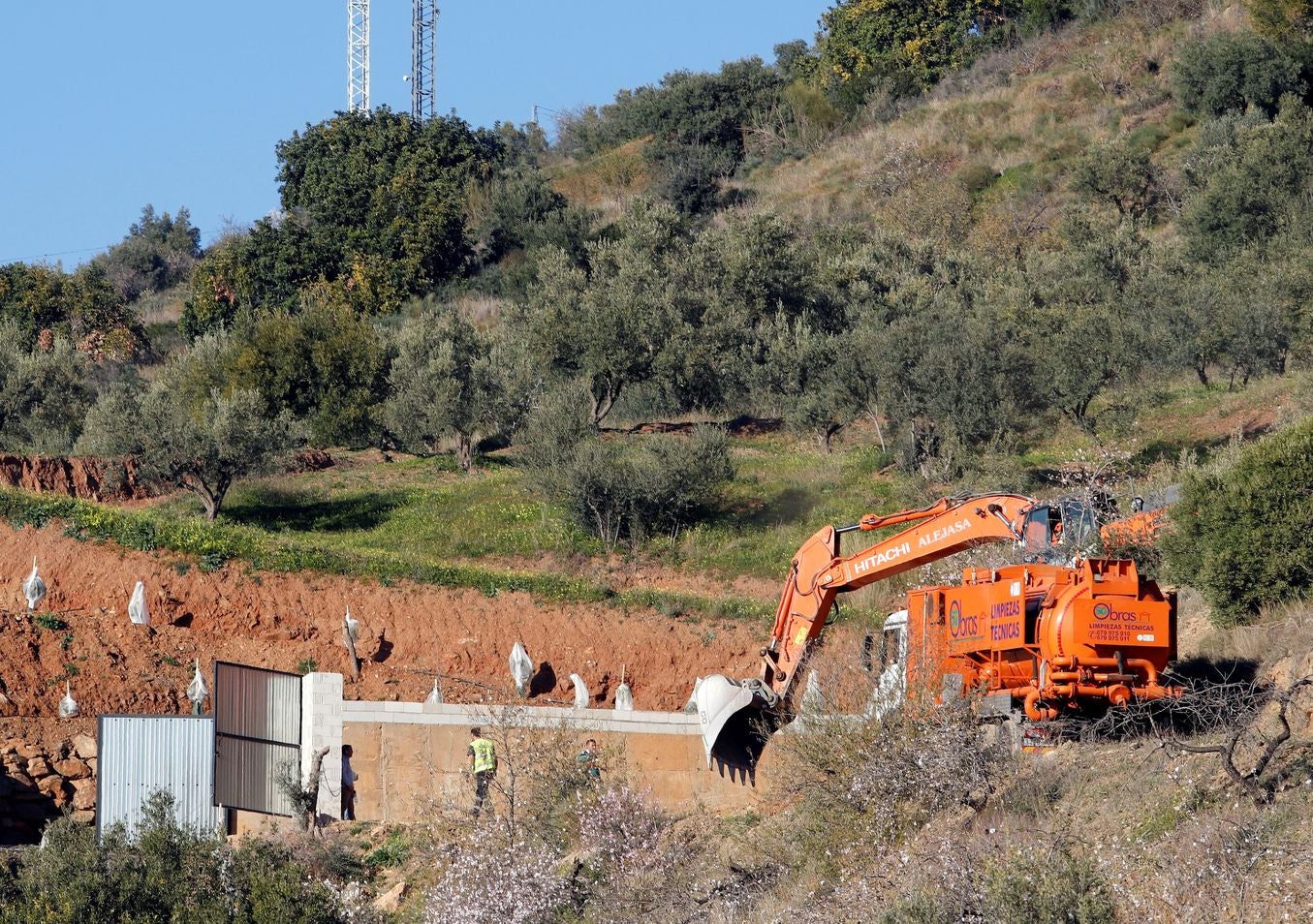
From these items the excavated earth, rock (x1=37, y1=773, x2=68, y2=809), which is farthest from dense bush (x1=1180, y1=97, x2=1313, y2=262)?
rock (x1=37, y1=773, x2=68, y2=809)

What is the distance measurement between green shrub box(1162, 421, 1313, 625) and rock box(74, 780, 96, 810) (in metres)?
14.9

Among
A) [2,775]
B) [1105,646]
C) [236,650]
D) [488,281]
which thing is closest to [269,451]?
[236,650]

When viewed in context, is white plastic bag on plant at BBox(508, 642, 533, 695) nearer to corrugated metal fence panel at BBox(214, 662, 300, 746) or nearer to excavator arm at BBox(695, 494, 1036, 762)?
excavator arm at BBox(695, 494, 1036, 762)

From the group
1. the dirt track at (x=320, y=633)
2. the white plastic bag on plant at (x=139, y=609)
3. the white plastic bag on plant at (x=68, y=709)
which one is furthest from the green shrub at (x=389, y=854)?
the white plastic bag on plant at (x=139, y=609)

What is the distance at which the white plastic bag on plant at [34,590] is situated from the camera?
28828 millimetres

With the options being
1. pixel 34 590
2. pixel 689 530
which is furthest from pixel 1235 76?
pixel 34 590

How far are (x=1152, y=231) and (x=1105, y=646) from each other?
150ft

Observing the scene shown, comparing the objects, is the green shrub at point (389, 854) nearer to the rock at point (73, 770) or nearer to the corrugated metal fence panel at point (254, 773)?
the corrugated metal fence panel at point (254, 773)

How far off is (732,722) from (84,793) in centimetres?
889

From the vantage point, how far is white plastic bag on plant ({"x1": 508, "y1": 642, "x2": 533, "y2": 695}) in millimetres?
27703

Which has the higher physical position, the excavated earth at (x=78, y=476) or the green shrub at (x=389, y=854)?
the excavated earth at (x=78, y=476)

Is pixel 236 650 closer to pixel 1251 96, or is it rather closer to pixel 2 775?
pixel 2 775

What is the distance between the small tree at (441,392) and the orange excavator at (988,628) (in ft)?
67.1

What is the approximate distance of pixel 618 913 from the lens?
1734 centimetres
